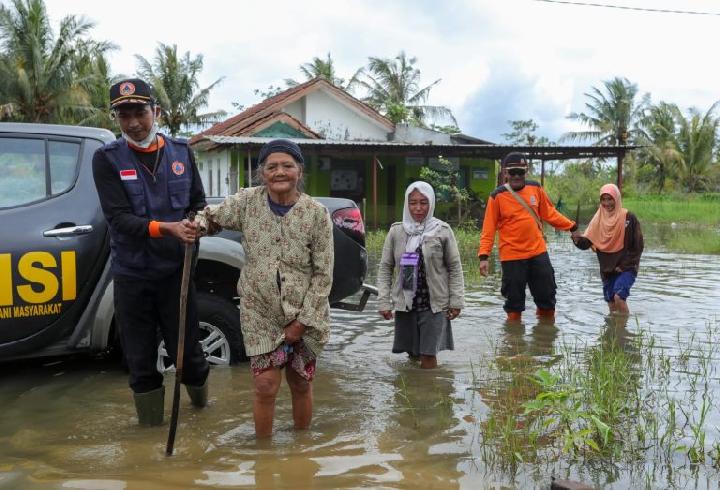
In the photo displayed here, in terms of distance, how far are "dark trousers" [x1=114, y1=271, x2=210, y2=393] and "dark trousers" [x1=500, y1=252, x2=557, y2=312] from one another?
13.0ft

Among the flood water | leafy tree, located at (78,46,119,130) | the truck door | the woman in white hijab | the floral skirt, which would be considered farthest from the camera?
leafy tree, located at (78,46,119,130)

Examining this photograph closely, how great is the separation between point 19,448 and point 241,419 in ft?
3.94

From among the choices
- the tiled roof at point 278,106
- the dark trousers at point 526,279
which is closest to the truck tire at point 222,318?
the dark trousers at point 526,279

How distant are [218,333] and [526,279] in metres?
3.35

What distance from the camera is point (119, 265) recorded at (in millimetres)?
3994

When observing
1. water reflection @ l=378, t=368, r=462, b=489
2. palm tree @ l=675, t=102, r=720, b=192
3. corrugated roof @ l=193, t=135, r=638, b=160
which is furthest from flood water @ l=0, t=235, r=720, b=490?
palm tree @ l=675, t=102, r=720, b=192

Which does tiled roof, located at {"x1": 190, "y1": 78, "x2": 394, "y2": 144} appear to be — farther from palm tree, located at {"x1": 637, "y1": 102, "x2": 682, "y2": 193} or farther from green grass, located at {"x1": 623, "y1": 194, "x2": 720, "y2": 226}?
palm tree, located at {"x1": 637, "y1": 102, "x2": 682, "y2": 193}

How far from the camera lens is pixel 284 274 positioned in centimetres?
379

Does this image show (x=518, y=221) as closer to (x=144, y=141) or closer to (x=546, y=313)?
(x=546, y=313)

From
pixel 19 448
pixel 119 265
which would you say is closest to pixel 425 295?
pixel 119 265

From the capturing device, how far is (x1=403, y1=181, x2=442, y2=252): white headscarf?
5613 mm

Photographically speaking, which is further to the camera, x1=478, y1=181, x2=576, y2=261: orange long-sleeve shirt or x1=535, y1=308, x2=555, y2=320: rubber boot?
x1=535, y1=308, x2=555, y2=320: rubber boot

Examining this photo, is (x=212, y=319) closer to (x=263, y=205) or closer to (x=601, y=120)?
(x=263, y=205)

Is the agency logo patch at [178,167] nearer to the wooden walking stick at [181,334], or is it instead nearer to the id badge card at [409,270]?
the wooden walking stick at [181,334]
